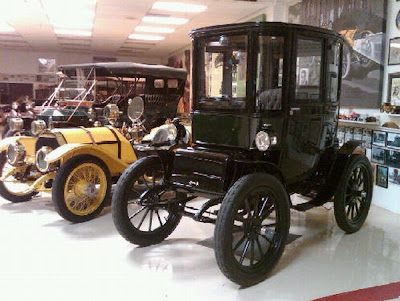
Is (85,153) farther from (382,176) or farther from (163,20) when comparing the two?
(163,20)

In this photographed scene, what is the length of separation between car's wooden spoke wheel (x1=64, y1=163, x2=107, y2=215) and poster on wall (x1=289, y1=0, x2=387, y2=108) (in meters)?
3.22

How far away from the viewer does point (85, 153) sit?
14.4 ft

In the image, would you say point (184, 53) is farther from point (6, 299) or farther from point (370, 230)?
point (6, 299)

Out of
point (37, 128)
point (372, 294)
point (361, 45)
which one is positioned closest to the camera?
point (372, 294)

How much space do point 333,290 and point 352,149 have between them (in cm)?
154

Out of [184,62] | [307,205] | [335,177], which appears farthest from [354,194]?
[184,62]

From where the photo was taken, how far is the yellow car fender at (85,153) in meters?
4.18

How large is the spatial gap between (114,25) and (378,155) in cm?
716

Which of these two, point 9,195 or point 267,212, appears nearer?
point 267,212

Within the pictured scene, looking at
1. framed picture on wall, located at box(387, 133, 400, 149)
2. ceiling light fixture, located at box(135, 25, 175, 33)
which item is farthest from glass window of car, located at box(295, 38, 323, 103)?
ceiling light fixture, located at box(135, 25, 175, 33)

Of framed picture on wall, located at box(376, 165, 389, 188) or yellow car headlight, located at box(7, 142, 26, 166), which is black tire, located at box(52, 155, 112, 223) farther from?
framed picture on wall, located at box(376, 165, 389, 188)

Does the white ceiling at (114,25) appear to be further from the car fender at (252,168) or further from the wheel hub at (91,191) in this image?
the car fender at (252,168)

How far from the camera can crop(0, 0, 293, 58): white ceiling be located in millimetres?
7434

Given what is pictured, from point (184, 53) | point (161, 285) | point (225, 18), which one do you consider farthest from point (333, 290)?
point (184, 53)
